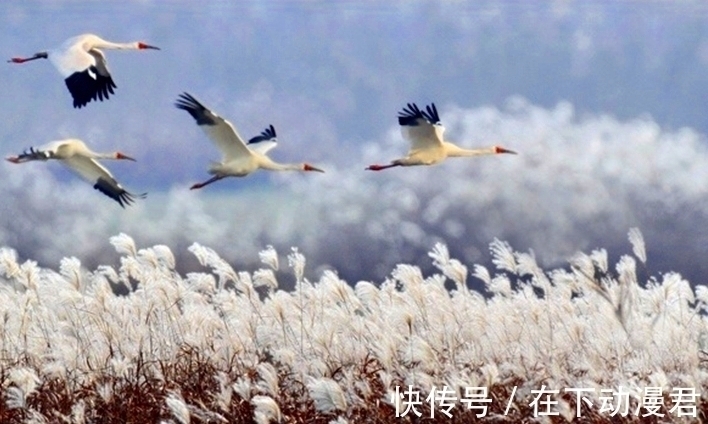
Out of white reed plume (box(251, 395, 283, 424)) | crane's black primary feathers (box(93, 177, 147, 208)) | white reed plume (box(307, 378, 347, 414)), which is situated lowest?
white reed plume (box(251, 395, 283, 424))

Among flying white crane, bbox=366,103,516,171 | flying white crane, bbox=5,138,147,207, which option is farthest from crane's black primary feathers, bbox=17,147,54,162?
flying white crane, bbox=366,103,516,171

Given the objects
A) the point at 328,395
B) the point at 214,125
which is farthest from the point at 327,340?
the point at 214,125

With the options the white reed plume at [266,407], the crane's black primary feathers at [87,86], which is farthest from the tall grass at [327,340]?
the crane's black primary feathers at [87,86]

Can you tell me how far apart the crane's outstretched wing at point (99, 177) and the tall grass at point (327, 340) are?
1.33 m

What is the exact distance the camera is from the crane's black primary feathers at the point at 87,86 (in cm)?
645

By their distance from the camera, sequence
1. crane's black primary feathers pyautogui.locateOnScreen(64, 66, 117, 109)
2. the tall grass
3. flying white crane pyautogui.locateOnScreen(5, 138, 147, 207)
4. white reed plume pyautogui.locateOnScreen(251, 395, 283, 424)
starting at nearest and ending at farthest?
white reed plume pyautogui.locateOnScreen(251, 395, 283, 424), the tall grass, crane's black primary feathers pyautogui.locateOnScreen(64, 66, 117, 109), flying white crane pyautogui.locateOnScreen(5, 138, 147, 207)

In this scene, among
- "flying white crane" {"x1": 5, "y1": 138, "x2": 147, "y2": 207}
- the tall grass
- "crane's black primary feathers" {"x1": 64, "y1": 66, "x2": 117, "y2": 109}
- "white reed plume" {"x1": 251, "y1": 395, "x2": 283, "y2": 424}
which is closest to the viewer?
"white reed plume" {"x1": 251, "y1": 395, "x2": 283, "y2": 424}

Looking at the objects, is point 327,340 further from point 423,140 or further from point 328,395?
point 423,140

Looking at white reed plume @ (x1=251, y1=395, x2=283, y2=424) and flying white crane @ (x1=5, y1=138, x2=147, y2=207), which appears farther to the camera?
flying white crane @ (x1=5, y1=138, x2=147, y2=207)

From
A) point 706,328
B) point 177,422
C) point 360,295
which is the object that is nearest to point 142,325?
point 177,422

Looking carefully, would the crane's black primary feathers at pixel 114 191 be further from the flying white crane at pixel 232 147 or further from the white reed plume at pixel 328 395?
the white reed plume at pixel 328 395

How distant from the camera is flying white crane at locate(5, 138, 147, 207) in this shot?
7.17 m

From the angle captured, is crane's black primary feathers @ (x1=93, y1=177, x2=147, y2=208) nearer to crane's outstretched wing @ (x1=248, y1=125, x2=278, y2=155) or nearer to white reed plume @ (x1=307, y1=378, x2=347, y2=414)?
crane's outstretched wing @ (x1=248, y1=125, x2=278, y2=155)

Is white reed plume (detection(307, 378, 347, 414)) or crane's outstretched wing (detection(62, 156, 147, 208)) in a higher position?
crane's outstretched wing (detection(62, 156, 147, 208))
